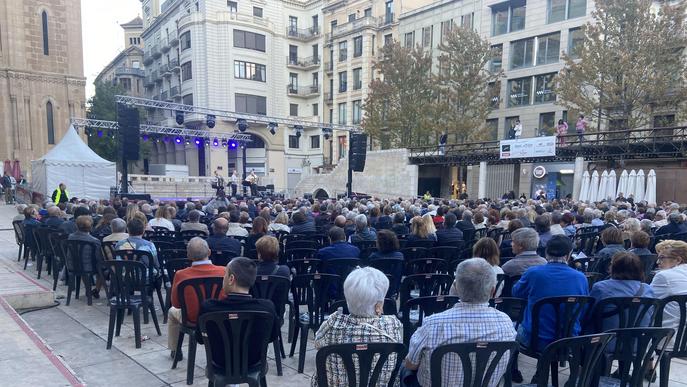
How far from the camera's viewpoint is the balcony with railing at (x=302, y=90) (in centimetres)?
4019

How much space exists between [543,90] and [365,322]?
27.8m

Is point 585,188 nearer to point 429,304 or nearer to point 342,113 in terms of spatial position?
point 429,304

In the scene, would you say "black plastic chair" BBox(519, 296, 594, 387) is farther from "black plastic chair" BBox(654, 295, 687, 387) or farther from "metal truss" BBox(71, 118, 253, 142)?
"metal truss" BBox(71, 118, 253, 142)

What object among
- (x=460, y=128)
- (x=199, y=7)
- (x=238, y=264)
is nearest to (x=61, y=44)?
(x=199, y=7)

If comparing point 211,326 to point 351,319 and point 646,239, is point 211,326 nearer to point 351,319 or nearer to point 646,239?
point 351,319

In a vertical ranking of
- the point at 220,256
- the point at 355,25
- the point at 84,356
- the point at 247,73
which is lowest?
the point at 84,356

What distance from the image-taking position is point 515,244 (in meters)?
4.40

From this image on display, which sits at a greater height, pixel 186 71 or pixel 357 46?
pixel 357 46

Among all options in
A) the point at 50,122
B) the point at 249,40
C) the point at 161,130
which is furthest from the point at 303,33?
the point at 50,122

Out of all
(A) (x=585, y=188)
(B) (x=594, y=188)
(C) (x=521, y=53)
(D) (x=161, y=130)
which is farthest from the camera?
(C) (x=521, y=53)

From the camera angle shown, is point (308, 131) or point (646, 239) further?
point (308, 131)

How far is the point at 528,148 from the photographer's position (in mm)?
18797

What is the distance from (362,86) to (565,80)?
1859 cm

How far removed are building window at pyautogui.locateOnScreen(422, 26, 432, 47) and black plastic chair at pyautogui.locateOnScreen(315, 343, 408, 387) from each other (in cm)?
3193
